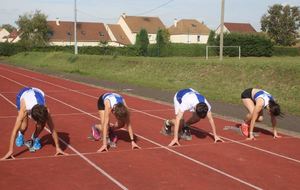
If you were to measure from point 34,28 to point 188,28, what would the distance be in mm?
33117

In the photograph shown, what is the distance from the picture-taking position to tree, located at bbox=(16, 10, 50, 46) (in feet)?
241

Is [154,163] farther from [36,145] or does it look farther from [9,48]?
[9,48]

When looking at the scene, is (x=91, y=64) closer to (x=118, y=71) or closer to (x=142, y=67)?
(x=118, y=71)

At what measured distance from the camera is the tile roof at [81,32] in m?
87.6

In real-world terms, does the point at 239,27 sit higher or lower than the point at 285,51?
higher

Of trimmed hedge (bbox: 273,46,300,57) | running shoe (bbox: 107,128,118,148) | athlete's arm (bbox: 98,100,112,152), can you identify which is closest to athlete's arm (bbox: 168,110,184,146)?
running shoe (bbox: 107,128,118,148)

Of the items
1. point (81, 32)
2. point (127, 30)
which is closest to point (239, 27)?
point (127, 30)

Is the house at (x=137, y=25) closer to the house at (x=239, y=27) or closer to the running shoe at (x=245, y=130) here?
the house at (x=239, y=27)

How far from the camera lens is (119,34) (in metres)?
94.3

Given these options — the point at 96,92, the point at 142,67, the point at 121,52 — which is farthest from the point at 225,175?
the point at 121,52

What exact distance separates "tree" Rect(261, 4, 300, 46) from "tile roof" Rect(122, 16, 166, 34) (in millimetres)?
20216

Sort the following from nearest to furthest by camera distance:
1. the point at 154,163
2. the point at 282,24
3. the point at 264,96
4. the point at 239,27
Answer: the point at 154,163
the point at 264,96
the point at 282,24
the point at 239,27

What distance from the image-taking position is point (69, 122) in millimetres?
12531

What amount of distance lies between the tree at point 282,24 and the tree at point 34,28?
134 ft
